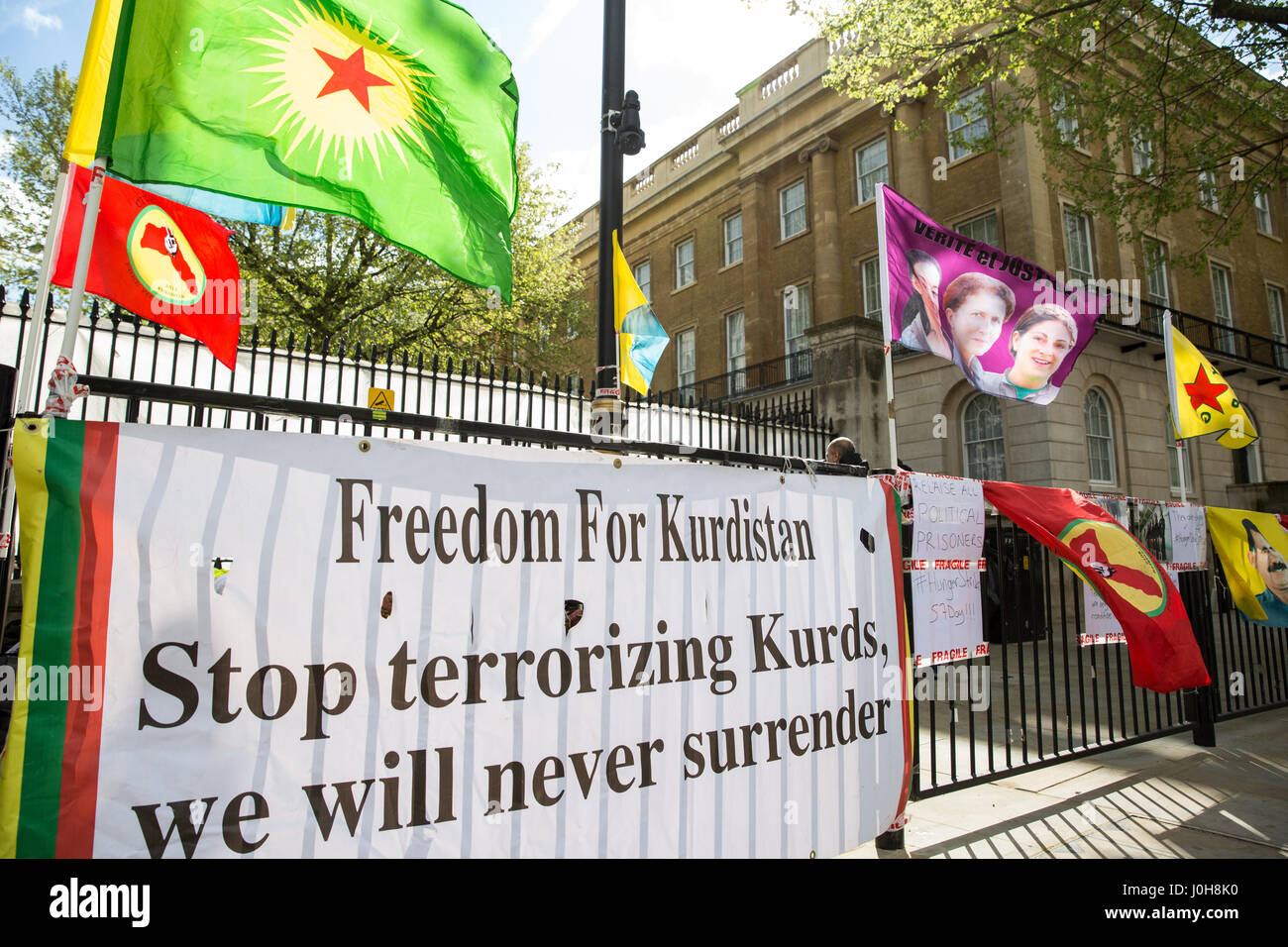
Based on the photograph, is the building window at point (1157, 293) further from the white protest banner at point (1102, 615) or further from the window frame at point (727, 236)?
the white protest banner at point (1102, 615)

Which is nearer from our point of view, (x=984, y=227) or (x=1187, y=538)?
(x=1187, y=538)

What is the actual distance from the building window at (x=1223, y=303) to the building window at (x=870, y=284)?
1017 cm

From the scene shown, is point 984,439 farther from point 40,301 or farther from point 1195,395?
point 40,301

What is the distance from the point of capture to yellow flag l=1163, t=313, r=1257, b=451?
23.9 feet

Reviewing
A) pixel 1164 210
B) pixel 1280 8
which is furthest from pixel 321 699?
pixel 1164 210

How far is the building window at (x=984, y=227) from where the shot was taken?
62.8ft

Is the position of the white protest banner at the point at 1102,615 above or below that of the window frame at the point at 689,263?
below

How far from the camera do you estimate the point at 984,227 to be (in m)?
19.5

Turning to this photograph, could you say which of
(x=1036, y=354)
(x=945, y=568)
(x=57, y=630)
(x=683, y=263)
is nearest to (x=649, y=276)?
(x=683, y=263)

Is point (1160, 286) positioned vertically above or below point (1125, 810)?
above

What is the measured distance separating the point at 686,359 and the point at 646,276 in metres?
5.05

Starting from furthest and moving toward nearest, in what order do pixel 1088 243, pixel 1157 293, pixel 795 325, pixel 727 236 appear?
pixel 727 236 < pixel 795 325 < pixel 1157 293 < pixel 1088 243

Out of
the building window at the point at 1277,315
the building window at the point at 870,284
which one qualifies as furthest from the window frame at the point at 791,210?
the building window at the point at 1277,315
